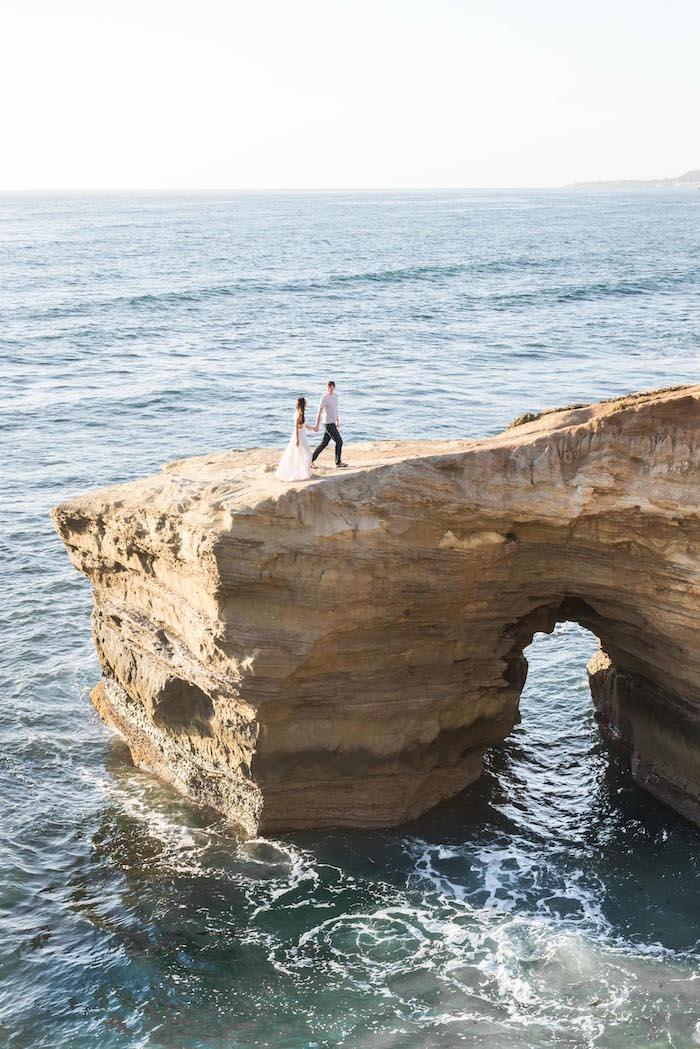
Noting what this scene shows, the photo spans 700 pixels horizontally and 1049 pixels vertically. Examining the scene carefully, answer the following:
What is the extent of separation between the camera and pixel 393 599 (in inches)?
576

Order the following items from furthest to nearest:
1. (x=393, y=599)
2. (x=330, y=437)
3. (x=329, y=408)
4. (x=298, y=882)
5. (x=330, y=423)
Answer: (x=329, y=408), (x=330, y=437), (x=330, y=423), (x=298, y=882), (x=393, y=599)

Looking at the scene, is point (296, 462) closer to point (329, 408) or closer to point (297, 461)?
point (297, 461)

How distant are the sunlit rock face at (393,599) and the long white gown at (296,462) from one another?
0.36 m

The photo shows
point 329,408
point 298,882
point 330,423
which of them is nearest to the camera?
point 298,882

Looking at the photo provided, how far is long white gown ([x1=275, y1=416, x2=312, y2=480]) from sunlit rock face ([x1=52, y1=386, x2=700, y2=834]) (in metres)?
0.36

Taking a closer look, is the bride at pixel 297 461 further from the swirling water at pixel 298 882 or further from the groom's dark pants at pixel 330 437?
the swirling water at pixel 298 882

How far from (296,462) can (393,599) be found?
2309 mm

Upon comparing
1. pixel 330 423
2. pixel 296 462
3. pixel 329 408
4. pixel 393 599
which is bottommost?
pixel 393 599

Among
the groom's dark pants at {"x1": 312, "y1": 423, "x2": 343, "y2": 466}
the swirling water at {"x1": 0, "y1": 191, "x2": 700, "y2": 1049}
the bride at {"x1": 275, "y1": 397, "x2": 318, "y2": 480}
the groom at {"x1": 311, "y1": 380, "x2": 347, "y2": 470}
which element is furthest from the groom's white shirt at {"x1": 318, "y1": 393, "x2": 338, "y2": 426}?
the swirling water at {"x1": 0, "y1": 191, "x2": 700, "y2": 1049}

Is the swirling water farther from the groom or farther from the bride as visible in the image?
the groom

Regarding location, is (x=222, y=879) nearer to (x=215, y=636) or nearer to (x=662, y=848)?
(x=215, y=636)

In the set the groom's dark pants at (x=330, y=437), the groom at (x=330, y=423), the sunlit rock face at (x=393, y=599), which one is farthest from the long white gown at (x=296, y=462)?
the groom's dark pants at (x=330, y=437)

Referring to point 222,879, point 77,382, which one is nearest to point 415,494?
point 222,879

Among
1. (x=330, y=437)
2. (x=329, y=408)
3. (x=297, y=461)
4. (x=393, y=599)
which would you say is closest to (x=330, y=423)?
(x=330, y=437)
